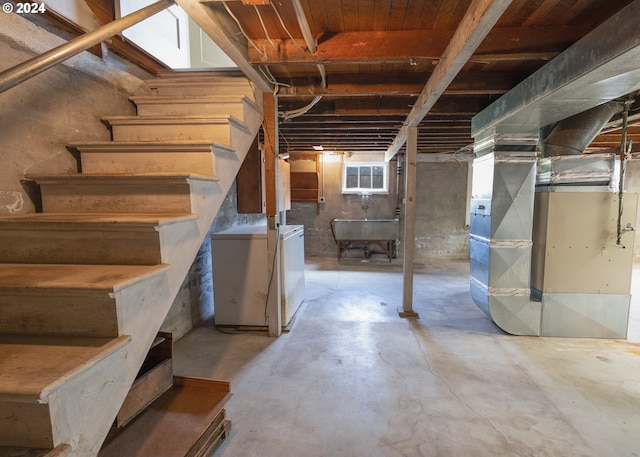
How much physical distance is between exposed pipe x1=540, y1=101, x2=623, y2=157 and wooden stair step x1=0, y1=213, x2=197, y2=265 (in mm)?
3366

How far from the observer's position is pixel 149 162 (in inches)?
62.9

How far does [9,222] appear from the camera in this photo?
1156mm

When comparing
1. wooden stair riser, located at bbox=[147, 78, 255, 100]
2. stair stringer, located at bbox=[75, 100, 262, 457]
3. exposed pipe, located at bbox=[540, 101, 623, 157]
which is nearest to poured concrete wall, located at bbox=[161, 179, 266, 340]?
wooden stair riser, located at bbox=[147, 78, 255, 100]

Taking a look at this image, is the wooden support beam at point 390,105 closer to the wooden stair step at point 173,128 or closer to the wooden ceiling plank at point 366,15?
the wooden ceiling plank at point 366,15

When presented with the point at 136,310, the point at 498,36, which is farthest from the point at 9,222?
the point at 498,36

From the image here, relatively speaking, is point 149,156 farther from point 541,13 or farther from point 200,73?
point 541,13

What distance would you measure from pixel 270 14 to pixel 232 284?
2305 mm

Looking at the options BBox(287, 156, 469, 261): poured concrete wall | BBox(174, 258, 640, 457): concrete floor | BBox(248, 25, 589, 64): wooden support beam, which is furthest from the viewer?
BBox(287, 156, 469, 261): poured concrete wall

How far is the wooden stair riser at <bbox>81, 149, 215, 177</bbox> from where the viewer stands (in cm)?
156

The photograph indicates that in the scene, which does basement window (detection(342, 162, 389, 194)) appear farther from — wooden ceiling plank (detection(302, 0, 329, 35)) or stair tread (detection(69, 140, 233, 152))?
stair tread (detection(69, 140, 233, 152))

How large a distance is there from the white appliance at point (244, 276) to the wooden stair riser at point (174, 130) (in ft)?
4.20

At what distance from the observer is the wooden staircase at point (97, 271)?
2.45ft

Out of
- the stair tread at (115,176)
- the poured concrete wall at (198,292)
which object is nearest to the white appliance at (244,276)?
the poured concrete wall at (198,292)

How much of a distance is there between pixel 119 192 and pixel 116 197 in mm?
30
